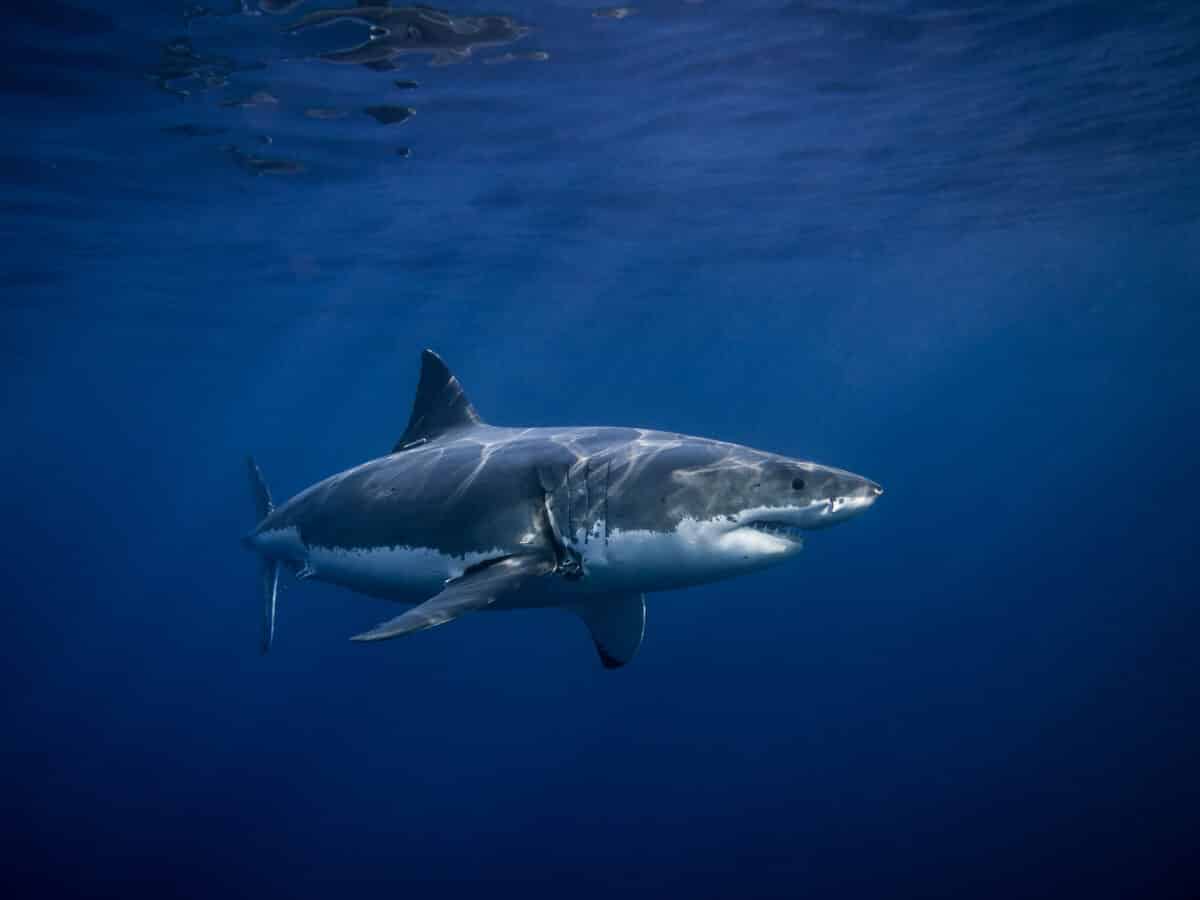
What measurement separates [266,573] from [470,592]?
6.15m

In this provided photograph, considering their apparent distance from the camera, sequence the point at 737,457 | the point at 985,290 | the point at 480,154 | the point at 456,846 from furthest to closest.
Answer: the point at 985,290 < the point at 480,154 < the point at 456,846 < the point at 737,457

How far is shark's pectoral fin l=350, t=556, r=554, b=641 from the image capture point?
454 centimetres

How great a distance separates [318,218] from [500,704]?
49.2 ft

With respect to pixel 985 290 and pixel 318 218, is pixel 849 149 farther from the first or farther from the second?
pixel 985 290

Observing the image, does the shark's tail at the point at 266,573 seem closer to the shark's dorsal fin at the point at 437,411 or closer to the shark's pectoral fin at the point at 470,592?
the shark's dorsal fin at the point at 437,411

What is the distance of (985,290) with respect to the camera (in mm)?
47875

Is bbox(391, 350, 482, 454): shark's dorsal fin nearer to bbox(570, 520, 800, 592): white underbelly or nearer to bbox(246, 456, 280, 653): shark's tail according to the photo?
bbox(246, 456, 280, 653): shark's tail

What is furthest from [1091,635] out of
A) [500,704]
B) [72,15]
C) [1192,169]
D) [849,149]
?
[72,15]

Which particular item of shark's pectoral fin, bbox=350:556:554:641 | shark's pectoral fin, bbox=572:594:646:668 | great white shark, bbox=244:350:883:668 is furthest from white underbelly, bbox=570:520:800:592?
shark's pectoral fin, bbox=572:594:646:668

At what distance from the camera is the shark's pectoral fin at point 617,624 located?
263 inches

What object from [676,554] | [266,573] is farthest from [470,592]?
[266,573]

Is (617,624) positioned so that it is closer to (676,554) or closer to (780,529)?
(676,554)

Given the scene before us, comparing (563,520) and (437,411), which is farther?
(437,411)

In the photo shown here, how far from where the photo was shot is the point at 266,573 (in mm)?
10062
